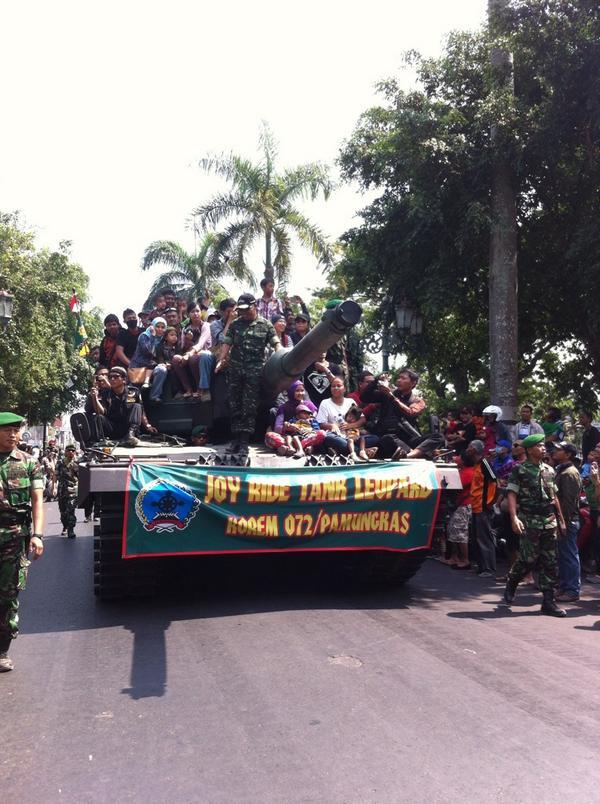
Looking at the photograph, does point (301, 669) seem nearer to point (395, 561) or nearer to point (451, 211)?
point (395, 561)

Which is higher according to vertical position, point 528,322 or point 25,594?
point 528,322

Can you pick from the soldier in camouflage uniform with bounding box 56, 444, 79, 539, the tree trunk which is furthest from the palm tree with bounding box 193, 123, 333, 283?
the soldier in camouflage uniform with bounding box 56, 444, 79, 539

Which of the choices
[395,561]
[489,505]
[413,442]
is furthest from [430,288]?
[395,561]

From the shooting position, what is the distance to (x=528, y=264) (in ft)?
52.4

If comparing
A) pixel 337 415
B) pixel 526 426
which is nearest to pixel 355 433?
pixel 337 415

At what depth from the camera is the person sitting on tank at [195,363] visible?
910cm

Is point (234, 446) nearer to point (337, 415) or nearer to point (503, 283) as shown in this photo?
point (337, 415)

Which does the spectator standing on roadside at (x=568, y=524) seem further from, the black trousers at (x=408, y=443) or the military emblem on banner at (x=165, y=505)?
the military emblem on banner at (x=165, y=505)

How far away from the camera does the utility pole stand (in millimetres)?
13664

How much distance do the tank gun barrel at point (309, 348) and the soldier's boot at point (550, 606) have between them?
2966 millimetres

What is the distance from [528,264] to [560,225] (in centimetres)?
91

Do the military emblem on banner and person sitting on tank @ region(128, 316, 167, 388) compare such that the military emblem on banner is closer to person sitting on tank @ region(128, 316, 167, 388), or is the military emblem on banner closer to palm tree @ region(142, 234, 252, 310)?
person sitting on tank @ region(128, 316, 167, 388)

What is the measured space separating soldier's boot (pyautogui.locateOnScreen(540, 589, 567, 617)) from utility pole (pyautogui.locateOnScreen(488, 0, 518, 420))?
6157mm

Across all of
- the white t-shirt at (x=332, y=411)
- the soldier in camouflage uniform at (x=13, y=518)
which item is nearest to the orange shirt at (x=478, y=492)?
the white t-shirt at (x=332, y=411)
